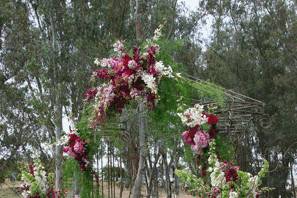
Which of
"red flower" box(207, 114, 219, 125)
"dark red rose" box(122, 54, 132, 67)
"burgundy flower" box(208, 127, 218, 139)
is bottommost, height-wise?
"burgundy flower" box(208, 127, 218, 139)

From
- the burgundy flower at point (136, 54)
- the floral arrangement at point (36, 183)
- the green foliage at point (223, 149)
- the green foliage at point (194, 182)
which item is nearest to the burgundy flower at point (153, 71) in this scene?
the burgundy flower at point (136, 54)

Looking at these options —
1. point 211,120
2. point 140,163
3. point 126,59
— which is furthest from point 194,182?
point 140,163

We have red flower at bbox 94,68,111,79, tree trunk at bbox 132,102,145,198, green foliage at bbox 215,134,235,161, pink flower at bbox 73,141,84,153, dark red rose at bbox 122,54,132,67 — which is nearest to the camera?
green foliage at bbox 215,134,235,161

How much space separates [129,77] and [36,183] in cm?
118

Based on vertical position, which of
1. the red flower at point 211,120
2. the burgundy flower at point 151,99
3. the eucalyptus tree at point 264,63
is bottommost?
the red flower at point 211,120

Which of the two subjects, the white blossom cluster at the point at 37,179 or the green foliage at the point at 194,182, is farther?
the white blossom cluster at the point at 37,179

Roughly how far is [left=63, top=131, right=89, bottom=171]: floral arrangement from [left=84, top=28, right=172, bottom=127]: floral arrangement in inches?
11.2

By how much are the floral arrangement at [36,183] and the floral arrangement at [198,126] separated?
1.12 m

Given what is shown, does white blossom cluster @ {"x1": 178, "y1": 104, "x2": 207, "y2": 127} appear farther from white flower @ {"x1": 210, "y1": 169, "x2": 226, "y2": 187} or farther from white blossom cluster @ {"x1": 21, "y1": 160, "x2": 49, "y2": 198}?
white blossom cluster @ {"x1": 21, "y1": 160, "x2": 49, "y2": 198}

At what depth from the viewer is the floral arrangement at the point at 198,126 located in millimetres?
4020

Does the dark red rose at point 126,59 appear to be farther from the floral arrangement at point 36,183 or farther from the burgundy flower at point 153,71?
the floral arrangement at point 36,183

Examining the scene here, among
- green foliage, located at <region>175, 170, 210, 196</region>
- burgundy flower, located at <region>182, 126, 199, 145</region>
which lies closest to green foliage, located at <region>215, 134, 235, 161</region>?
burgundy flower, located at <region>182, 126, 199, 145</region>

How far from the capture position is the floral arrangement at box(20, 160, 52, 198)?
166 inches

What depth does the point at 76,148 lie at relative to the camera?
16.6 ft
